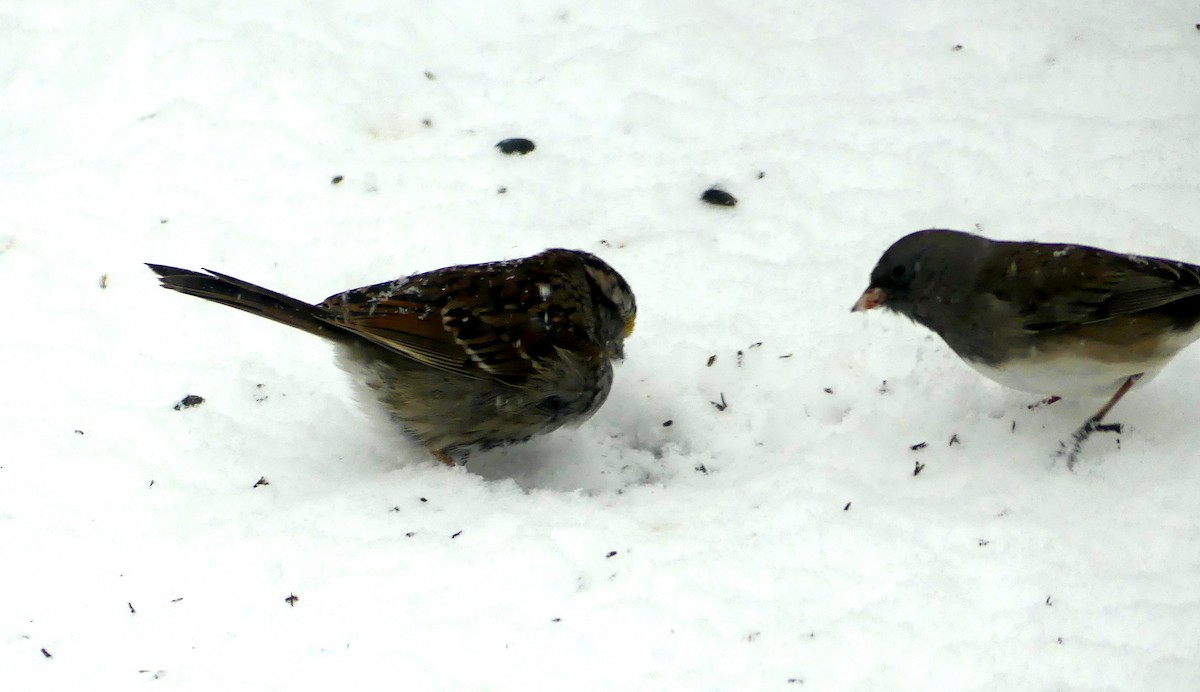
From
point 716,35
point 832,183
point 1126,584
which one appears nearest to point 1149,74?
point 832,183

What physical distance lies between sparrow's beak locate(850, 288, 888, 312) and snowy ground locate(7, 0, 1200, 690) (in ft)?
1.23

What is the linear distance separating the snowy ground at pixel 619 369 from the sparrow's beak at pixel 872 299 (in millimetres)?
374

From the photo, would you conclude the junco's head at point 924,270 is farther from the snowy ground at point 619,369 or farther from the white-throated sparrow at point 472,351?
the white-throated sparrow at point 472,351

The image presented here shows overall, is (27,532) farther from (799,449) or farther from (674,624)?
(799,449)

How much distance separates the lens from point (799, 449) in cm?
407

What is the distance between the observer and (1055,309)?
3.70 m

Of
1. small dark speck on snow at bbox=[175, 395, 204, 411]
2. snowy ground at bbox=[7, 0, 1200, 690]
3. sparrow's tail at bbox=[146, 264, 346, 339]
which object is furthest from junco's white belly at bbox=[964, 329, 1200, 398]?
small dark speck on snow at bbox=[175, 395, 204, 411]

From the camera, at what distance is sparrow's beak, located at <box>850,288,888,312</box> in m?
4.11

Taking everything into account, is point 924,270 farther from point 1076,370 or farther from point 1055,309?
point 1076,370

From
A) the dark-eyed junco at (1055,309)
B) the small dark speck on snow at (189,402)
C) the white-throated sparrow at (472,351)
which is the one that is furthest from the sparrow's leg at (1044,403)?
the small dark speck on snow at (189,402)

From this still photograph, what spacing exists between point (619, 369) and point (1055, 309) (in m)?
1.74

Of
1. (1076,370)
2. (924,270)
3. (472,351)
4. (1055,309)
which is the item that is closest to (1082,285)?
(1055,309)

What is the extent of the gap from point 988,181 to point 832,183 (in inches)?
28.0

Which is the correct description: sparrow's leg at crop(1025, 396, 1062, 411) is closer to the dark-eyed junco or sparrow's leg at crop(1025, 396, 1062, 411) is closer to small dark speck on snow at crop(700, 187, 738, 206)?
the dark-eyed junco
